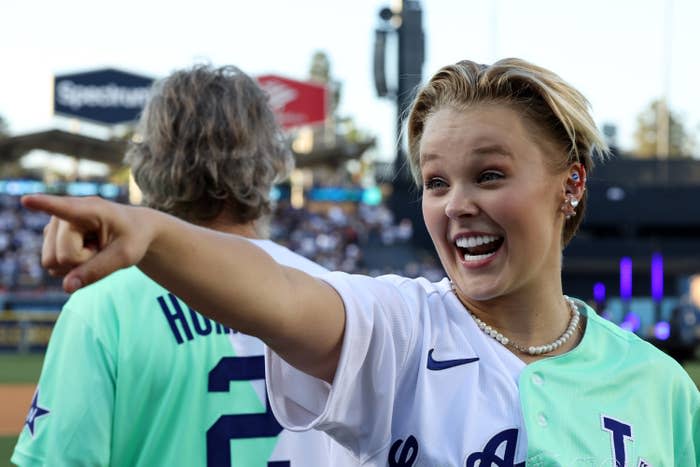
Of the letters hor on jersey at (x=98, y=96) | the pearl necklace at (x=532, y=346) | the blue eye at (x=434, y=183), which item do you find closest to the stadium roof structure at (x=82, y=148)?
the letters hor on jersey at (x=98, y=96)

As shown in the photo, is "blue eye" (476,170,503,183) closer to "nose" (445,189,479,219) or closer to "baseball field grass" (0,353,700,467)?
"nose" (445,189,479,219)

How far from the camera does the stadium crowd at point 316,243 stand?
2356 cm

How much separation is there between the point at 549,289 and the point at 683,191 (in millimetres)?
24534

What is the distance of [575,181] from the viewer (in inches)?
80.7

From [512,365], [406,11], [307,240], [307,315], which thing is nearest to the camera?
[307,315]

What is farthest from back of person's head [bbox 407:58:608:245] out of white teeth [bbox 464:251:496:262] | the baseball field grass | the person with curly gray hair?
the baseball field grass

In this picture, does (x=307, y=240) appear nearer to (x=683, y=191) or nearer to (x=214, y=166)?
(x=683, y=191)

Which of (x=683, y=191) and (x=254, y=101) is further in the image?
(x=683, y=191)

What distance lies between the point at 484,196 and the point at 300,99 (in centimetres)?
3405

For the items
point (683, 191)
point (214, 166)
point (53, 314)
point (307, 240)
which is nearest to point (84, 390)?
point (214, 166)

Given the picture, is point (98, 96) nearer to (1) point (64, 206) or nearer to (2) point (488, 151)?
(2) point (488, 151)

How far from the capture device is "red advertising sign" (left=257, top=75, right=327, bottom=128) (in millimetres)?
35188

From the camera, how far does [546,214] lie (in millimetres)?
1935

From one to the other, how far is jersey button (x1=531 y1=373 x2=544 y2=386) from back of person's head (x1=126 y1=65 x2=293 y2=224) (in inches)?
36.9
